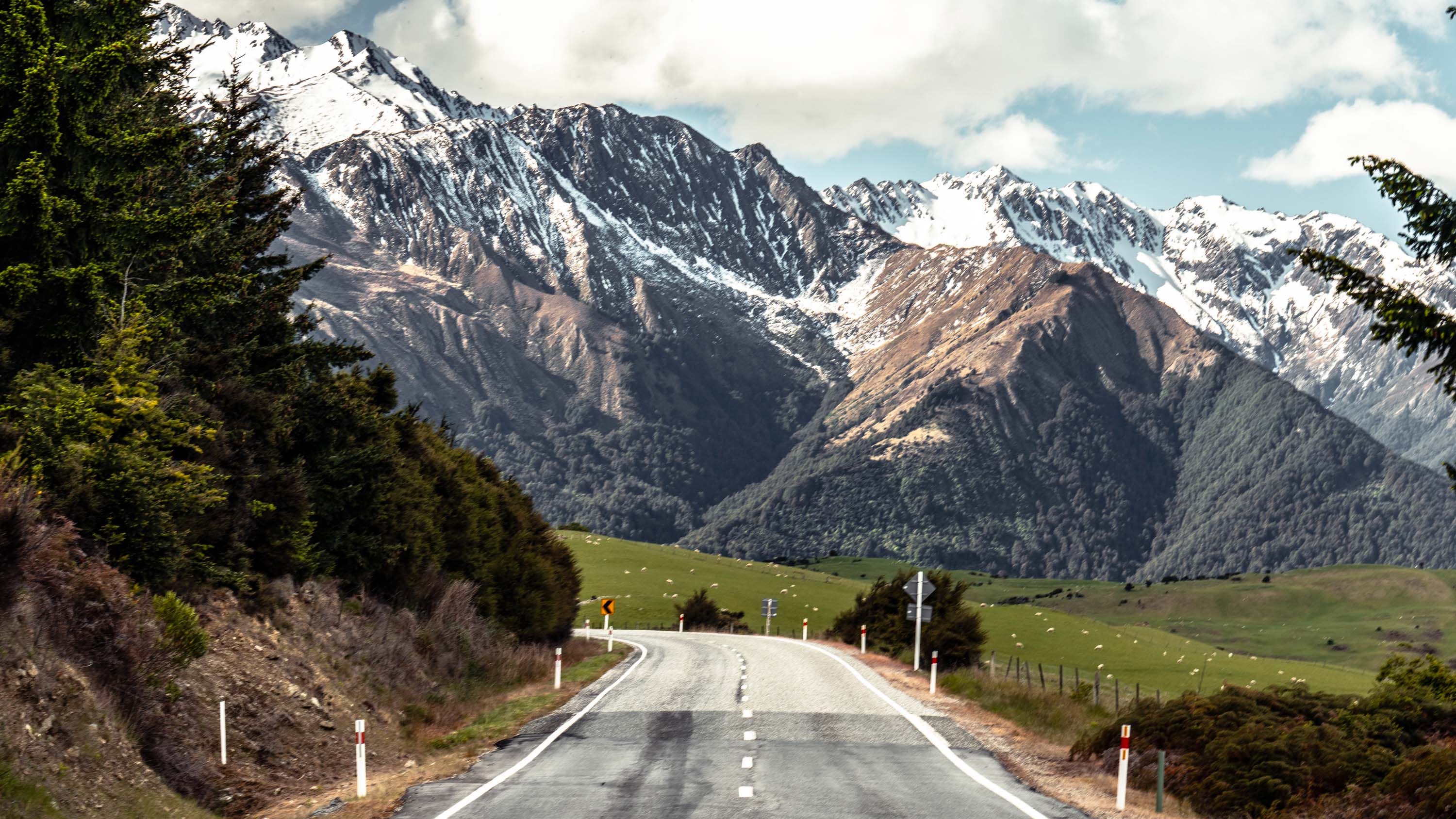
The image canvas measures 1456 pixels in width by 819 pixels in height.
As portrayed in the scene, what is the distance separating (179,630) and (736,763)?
8417 mm

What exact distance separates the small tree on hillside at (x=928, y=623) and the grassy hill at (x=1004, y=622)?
1528 inches

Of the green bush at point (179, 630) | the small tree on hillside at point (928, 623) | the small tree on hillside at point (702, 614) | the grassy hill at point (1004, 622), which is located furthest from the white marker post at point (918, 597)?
the grassy hill at point (1004, 622)

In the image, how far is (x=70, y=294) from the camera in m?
18.2

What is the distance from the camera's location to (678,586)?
410 feet

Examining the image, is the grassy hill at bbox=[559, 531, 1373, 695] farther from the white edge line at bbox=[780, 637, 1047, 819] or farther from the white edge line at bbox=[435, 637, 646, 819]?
the white edge line at bbox=[435, 637, 646, 819]

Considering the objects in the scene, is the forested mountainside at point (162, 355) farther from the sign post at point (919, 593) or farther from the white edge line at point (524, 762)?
the sign post at point (919, 593)

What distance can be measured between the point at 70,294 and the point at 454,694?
13567mm

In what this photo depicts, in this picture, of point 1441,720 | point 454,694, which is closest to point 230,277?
point 454,694

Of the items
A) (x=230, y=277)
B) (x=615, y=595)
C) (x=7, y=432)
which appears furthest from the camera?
(x=615, y=595)

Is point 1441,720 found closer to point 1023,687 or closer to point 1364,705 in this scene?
point 1364,705

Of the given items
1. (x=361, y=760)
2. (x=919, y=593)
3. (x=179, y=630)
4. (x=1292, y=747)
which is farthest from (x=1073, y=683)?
(x=179, y=630)

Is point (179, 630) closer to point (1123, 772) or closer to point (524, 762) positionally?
point (524, 762)

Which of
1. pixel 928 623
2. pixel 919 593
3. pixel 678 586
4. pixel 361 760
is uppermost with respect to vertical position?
pixel 919 593

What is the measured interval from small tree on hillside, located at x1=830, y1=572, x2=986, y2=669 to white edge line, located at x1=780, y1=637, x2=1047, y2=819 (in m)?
10.2
